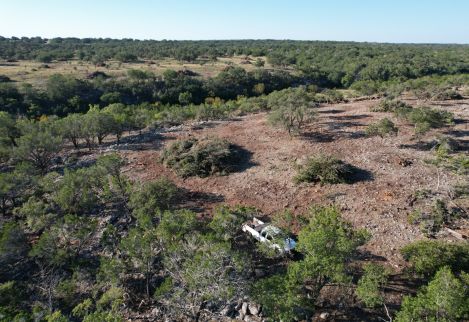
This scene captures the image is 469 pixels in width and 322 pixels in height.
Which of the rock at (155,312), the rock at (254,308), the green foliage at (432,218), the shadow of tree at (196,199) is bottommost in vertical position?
the rock at (155,312)

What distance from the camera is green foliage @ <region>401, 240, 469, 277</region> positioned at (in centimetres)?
1366

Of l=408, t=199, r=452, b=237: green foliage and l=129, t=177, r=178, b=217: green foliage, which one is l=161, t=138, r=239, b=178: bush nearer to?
l=129, t=177, r=178, b=217: green foliage

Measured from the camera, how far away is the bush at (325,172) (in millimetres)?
22172

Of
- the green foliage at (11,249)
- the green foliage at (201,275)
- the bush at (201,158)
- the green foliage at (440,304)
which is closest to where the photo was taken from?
the green foliage at (440,304)

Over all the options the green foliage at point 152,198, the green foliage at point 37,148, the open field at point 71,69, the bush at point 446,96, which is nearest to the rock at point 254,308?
the green foliage at point 152,198

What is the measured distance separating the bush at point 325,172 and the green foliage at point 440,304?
472 inches

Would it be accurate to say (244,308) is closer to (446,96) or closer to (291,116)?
(291,116)

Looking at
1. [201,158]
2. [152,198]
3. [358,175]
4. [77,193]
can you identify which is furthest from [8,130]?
[358,175]

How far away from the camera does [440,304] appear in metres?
9.70

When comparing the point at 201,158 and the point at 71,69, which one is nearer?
the point at 201,158

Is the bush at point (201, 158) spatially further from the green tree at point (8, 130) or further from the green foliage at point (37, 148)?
the green tree at point (8, 130)

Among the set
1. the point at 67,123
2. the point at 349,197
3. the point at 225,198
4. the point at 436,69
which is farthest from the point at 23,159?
the point at 436,69

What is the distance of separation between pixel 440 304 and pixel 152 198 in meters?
13.5

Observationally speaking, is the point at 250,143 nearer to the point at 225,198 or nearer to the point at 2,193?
the point at 225,198
